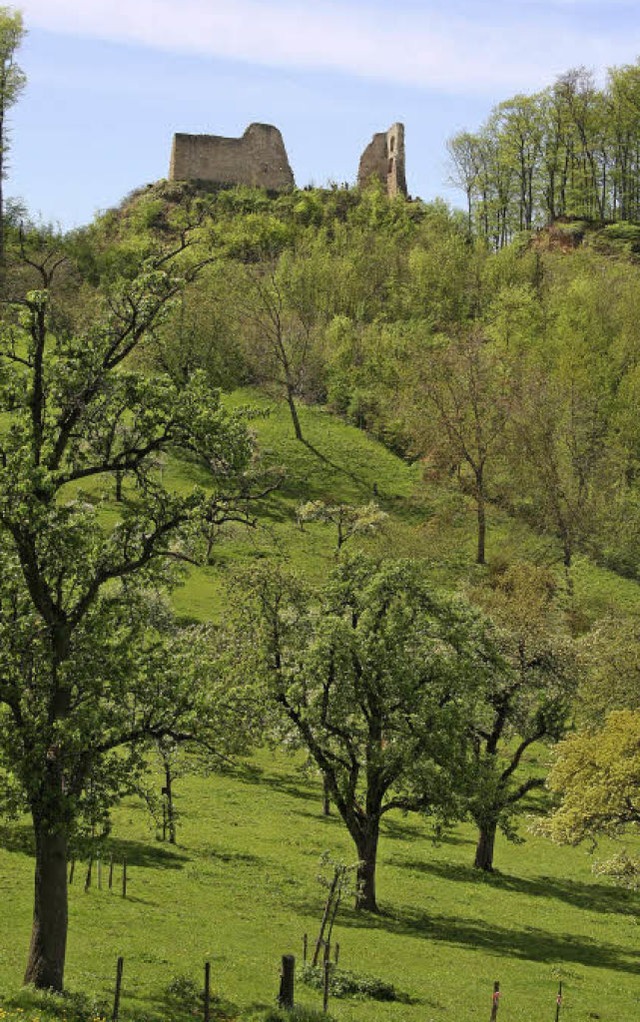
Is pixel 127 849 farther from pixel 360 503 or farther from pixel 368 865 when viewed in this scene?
pixel 360 503

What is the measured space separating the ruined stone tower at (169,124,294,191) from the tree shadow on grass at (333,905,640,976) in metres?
116

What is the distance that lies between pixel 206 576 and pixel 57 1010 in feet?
156

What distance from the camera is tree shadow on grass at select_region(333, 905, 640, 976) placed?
31.9 metres

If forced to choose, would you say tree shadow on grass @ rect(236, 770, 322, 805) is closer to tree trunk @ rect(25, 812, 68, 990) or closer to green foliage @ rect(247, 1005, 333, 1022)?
green foliage @ rect(247, 1005, 333, 1022)

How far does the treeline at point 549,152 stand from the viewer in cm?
14150

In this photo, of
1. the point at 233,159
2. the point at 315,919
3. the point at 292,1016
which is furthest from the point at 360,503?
the point at 233,159

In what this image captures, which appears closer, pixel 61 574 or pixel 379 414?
pixel 61 574

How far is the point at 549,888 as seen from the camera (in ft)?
134

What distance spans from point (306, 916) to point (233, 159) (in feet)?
393

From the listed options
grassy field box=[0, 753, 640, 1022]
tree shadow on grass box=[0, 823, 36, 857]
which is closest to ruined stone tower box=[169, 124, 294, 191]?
grassy field box=[0, 753, 640, 1022]

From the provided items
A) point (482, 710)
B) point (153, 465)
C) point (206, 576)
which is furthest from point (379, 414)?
point (153, 465)

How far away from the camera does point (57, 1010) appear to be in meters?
20.0

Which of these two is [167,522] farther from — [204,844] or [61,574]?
[204,844]

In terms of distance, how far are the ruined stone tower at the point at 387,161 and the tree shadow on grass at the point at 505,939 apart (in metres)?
119
